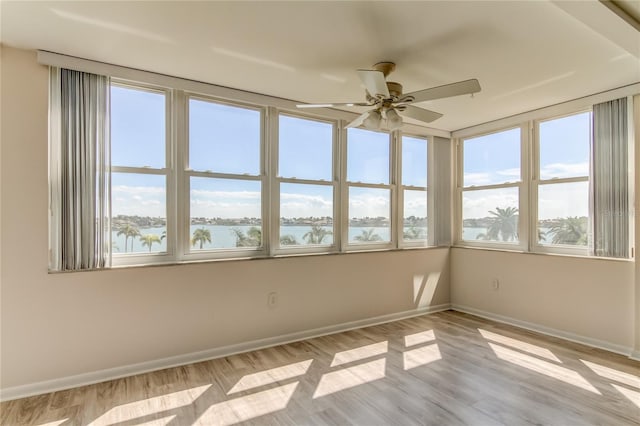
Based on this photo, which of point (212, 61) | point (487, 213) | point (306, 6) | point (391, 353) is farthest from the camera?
point (487, 213)

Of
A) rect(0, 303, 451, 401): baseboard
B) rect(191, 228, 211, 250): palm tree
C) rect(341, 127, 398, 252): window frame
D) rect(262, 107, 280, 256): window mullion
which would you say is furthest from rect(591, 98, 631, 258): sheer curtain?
rect(191, 228, 211, 250): palm tree

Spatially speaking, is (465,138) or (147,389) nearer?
(147,389)

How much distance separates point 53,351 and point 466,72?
4.12 metres

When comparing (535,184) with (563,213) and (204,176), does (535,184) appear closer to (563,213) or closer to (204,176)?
Answer: (563,213)

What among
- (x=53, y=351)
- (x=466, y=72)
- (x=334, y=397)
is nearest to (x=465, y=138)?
(x=466, y=72)

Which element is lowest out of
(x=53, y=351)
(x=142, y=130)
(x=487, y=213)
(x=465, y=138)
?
(x=53, y=351)

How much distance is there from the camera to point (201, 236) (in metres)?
3.42

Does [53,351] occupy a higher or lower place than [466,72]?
lower

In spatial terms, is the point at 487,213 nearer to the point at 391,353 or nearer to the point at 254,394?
the point at 391,353

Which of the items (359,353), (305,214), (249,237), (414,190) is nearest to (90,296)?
(249,237)

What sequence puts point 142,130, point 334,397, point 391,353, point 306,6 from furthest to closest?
point 391,353, point 142,130, point 334,397, point 306,6

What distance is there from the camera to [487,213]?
486cm

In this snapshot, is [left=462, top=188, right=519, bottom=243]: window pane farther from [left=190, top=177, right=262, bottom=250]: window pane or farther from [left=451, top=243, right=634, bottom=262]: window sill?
[left=190, top=177, right=262, bottom=250]: window pane

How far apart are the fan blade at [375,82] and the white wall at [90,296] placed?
201 cm
